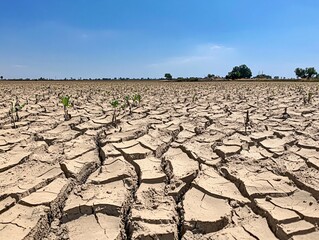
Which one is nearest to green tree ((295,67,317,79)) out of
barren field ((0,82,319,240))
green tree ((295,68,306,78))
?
green tree ((295,68,306,78))

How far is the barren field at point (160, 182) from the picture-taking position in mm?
1956

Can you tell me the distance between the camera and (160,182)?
8.39 ft

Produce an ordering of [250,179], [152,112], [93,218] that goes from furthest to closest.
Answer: [152,112] < [250,179] < [93,218]

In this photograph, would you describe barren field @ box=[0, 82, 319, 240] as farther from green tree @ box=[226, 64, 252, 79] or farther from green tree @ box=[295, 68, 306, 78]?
green tree @ box=[295, 68, 306, 78]

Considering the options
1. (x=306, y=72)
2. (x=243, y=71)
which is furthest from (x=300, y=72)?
(x=243, y=71)

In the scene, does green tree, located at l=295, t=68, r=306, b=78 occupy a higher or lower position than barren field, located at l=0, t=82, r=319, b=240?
lower

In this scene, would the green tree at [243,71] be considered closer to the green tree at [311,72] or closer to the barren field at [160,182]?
the green tree at [311,72]

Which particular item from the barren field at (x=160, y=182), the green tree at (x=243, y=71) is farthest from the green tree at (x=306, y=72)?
the barren field at (x=160, y=182)

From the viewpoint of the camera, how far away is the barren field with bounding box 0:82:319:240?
6.42ft

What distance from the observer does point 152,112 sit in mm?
5914

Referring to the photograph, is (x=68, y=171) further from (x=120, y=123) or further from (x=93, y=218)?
(x=120, y=123)

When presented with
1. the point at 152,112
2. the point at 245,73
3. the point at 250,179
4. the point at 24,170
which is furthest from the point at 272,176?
the point at 245,73

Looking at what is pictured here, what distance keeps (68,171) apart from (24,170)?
407 millimetres

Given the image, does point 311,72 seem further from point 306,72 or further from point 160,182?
point 160,182
